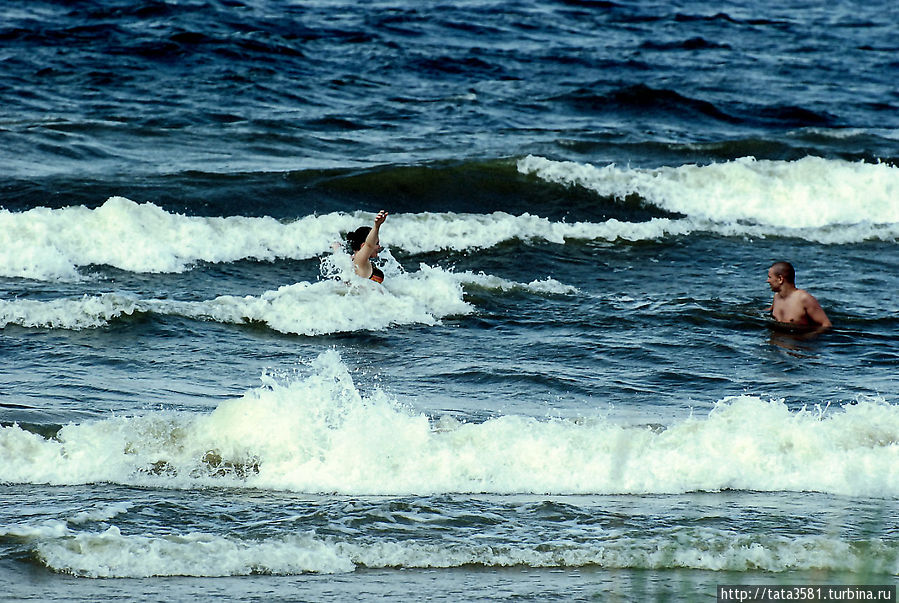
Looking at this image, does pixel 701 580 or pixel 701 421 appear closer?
pixel 701 580

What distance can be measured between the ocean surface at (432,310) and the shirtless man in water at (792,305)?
211 millimetres

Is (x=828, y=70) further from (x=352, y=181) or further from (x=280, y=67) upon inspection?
(x=352, y=181)

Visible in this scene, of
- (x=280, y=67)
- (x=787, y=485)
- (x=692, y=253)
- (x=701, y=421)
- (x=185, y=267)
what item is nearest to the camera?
(x=787, y=485)

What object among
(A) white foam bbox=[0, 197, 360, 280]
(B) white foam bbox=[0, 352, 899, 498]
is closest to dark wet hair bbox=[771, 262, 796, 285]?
(B) white foam bbox=[0, 352, 899, 498]

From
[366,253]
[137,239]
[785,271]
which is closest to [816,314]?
[785,271]

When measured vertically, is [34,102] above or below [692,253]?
above

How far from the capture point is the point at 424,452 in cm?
722

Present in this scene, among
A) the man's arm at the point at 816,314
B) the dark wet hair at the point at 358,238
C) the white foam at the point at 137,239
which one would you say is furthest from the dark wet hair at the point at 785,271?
the white foam at the point at 137,239

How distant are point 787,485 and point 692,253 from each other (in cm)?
816

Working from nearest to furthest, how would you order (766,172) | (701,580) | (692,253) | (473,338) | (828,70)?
1. (701,580)
2. (473,338)
3. (692,253)
4. (766,172)
5. (828,70)

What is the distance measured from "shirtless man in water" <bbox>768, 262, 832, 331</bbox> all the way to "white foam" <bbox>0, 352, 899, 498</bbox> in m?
3.86

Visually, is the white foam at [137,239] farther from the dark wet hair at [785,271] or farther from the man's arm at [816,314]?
the man's arm at [816,314]

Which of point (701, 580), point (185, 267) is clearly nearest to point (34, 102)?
point (185, 267)

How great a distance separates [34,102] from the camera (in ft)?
63.7
